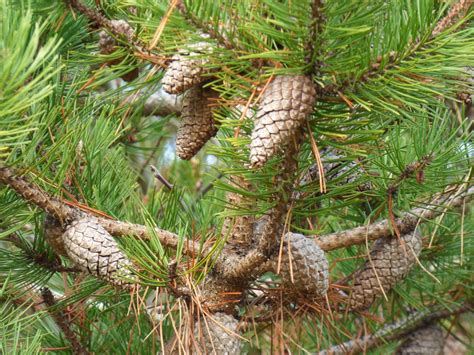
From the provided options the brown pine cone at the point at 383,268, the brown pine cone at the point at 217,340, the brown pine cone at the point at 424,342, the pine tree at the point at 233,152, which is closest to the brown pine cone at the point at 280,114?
the pine tree at the point at 233,152

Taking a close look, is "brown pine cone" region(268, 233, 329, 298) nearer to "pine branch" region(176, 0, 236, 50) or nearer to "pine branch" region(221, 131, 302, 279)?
"pine branch" region(221, 131, 302, 279)

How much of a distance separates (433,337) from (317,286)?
2.33 feet

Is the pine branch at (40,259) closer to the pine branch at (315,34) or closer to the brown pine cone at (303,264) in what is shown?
the brown pine cone at (303,264)

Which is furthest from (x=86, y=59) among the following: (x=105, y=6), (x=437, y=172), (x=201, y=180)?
(x=201, y=180)

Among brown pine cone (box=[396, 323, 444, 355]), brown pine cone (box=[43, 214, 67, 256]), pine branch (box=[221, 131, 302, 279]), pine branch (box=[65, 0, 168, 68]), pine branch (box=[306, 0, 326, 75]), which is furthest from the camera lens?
brown pine cone (box=[396, 323, 444, 355])

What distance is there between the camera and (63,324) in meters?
1.22

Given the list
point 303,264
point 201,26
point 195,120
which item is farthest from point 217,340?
point 201,26

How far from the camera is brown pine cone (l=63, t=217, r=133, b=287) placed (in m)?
0.94

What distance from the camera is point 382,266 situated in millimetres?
1186

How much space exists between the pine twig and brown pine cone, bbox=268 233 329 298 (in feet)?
1.16

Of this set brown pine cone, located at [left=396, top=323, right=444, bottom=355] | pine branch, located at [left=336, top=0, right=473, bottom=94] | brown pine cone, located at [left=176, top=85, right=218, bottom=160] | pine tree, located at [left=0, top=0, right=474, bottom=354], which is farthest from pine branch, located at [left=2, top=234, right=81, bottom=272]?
brown pine cone, located at [left=396, top=323, right=444, bottom=355]

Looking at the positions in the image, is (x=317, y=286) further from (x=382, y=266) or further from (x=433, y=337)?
(x=433, y=337)

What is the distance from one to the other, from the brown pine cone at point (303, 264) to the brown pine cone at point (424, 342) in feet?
2.22

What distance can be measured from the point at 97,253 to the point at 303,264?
236 mm
